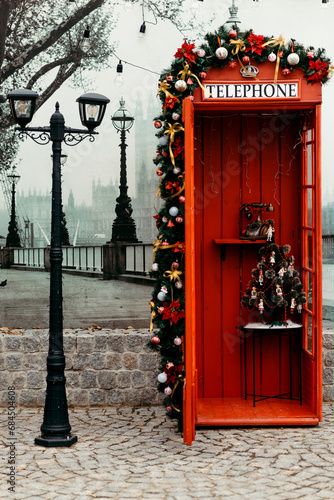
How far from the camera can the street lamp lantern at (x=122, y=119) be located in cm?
805

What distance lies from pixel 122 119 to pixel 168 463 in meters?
3.84

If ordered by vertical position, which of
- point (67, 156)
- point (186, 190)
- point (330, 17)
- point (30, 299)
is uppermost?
point (330, 17)

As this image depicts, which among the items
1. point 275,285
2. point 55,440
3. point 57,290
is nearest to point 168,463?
point 55,440

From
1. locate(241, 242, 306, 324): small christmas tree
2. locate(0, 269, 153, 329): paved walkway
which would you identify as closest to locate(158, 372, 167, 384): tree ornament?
locate(241, 242, 306, 324): small christmas tree

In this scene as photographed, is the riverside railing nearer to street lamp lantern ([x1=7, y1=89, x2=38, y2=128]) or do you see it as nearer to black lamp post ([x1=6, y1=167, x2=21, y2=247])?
black lamp post ([x1=6, y1=167, x2=21, y2=247])

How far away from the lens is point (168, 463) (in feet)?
19.5

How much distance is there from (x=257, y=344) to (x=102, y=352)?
1.64m

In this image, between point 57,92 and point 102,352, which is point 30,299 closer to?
point 102,352

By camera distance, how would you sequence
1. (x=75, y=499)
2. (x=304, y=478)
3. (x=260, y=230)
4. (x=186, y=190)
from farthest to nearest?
1. (x=260, y=230)
2. (x=186, y=190)
3. (x=304, y=478)
4. (x=75, y=499)

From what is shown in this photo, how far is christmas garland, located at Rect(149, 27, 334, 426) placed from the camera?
6547mm

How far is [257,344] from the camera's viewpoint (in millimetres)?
7562

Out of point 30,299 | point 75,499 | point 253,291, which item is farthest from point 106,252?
point 75,499

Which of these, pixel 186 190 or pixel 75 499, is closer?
pixel 75 499

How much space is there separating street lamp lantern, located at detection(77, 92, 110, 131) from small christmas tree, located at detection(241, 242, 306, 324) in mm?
2095
